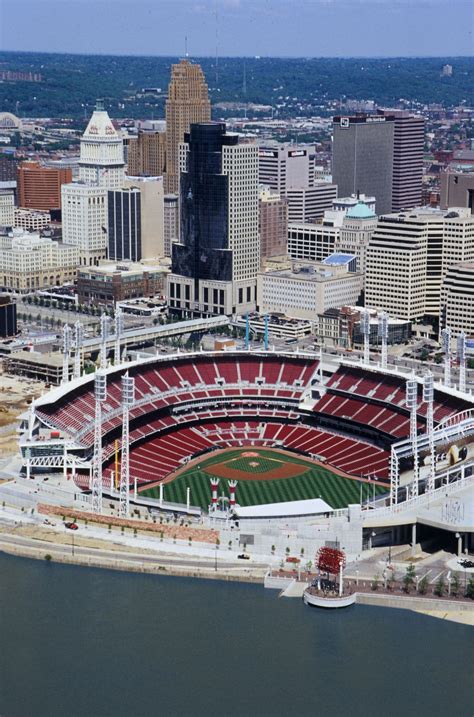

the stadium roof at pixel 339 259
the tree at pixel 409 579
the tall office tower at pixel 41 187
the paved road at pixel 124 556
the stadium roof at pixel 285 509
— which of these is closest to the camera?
the tree at pixel 409 579

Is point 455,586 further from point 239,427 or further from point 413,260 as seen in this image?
point 413,260

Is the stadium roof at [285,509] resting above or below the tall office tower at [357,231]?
below

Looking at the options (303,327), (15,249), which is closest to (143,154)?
(15,249)

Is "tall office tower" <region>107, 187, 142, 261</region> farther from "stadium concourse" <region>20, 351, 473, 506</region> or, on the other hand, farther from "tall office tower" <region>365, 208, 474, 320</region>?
"stadium concourse" <region>20, 351, 473, 506</region>

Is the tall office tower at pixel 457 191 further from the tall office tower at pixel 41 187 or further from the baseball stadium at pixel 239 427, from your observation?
the baseball stadium at pixel 239 427

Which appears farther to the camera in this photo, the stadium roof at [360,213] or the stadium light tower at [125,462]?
the stadium roof at [360,213]

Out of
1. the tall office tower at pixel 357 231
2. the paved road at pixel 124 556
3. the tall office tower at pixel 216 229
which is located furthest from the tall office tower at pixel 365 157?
the paved road at pixel 124 556

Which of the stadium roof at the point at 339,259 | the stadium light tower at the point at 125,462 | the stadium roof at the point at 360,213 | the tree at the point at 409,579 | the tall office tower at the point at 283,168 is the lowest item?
the tree at the point at 409,579
